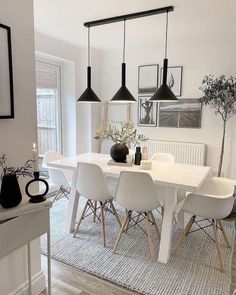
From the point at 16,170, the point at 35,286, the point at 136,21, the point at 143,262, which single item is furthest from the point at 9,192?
the point at 136,21

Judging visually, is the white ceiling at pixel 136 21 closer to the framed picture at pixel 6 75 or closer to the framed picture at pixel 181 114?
the framed picture at pixel 181 114

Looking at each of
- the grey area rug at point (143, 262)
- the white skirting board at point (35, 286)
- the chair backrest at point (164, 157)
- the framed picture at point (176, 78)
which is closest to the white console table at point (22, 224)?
the white skirting board at point (35, 286)

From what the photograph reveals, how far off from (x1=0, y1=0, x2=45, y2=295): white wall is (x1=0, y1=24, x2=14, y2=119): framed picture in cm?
6

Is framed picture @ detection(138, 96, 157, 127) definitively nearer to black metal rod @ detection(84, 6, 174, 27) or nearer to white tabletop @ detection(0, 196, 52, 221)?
black metal rod @ detection(84, 6, 174, 27)

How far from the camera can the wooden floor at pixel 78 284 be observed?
6.70 ft

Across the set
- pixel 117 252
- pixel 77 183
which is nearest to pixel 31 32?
pixel 77 183


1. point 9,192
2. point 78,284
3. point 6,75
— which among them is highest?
point 6,75

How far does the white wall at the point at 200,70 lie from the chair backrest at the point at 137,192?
2.24 m

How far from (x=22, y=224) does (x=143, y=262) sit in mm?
1366

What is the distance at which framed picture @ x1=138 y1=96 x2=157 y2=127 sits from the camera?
458 centimetres

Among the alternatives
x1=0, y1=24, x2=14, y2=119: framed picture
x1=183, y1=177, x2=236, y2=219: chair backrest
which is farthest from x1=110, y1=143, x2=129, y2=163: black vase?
x1=0, y1=24, x2=14, y2=119: framed picture

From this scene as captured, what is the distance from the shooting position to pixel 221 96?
3627mm

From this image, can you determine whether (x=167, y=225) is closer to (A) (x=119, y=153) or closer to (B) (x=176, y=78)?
(A) (x=119, y=153)

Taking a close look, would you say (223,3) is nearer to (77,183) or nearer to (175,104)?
(175,104)
